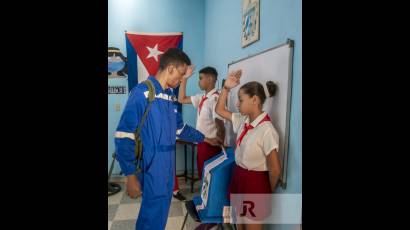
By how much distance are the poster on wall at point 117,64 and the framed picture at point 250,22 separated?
2247mm

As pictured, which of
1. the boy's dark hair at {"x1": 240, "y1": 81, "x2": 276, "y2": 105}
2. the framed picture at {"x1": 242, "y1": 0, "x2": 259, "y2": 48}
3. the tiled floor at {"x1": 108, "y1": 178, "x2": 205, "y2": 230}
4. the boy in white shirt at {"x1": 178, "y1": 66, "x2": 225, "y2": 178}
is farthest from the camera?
the boy in white shirt at {"x1": 178, "y1": 66, "x2": 225, "y2": 178}

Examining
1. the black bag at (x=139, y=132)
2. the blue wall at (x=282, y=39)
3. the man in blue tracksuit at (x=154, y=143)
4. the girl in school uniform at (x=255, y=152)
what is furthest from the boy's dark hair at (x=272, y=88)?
the black bag at (x=139, y=132)

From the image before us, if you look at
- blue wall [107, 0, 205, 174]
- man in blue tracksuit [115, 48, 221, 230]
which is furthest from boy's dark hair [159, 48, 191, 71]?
blue wall [107, 0, 205, 174]

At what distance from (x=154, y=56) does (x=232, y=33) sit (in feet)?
5.33

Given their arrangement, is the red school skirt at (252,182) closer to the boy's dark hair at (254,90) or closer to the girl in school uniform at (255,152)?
the girl in school uniform at (255,152)

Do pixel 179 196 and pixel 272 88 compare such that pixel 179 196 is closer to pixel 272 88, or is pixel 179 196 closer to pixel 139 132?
pixel 139 132

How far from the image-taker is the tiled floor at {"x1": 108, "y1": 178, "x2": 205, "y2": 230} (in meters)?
2.29

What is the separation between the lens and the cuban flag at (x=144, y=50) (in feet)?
11.7

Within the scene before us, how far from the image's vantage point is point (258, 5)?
1.67 meters

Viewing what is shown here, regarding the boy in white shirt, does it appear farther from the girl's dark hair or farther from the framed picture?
the girl's dark hair

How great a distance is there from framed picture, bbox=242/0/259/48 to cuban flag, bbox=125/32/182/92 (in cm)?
185

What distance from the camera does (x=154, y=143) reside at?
1.46 metres
